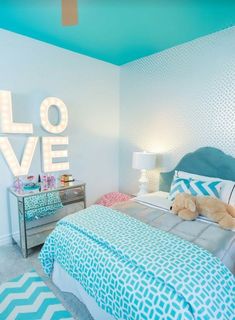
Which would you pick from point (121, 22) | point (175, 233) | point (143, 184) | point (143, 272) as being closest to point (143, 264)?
point (143, 272)

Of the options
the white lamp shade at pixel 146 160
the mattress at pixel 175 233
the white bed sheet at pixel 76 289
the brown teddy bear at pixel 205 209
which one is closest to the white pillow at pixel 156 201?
the mattress at pixel 175 233

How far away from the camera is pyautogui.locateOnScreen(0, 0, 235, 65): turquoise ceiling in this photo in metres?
1.86

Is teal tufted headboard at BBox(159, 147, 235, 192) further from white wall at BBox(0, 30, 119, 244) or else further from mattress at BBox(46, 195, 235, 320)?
white wall at BBox(0, 30, 119, 244)

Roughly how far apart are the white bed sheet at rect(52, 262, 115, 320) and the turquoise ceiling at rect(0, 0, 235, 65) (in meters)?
2.44

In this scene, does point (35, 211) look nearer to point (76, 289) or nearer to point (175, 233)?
point (76, 289)

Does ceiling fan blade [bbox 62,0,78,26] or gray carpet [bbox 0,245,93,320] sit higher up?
ceiling fan blade [bbox 62,0,78,26]

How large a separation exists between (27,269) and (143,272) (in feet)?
4.87

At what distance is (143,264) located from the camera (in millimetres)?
1132

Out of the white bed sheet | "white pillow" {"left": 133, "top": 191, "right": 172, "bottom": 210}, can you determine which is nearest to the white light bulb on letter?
"white pillow" {"left": 133, "top": 191, "right": 172, "bottom": 210}

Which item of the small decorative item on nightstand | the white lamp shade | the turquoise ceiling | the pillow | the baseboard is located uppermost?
the turquoise ceiling

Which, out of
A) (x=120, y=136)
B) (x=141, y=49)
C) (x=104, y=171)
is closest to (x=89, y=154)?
(x=104, y=171)

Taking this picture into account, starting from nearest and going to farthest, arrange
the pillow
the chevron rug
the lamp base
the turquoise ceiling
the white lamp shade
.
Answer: the chevron rug → the turquoise ceiling → the pillow → the white lamp shade → the lamp base

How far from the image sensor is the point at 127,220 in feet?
5.49

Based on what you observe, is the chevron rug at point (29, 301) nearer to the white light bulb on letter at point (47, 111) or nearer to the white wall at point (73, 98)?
the white wall at point (73, 98)
